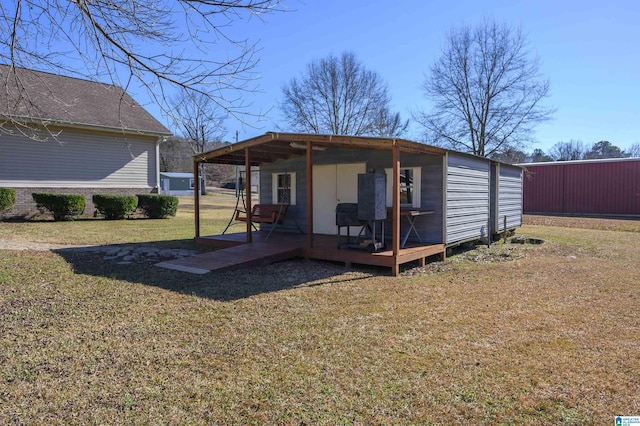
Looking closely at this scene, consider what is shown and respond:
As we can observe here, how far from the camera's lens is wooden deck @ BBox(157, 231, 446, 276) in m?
6.80

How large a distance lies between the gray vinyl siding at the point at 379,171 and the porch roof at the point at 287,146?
339 mm

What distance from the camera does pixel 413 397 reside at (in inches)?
108

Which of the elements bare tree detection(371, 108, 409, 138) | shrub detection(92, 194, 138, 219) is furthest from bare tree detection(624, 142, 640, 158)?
shrub detection(92, 194, 138, 219)

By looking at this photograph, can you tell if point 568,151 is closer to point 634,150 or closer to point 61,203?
point 634,150

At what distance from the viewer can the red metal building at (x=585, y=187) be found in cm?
1972

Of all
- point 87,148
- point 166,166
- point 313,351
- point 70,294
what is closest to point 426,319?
point 313,351

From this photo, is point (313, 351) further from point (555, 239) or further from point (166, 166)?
point (166, 166)

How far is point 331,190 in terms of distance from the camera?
9.78 m

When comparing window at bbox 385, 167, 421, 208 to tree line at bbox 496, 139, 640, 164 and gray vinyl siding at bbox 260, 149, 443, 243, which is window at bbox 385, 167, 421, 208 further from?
tree line at bbox 496, 139, 640, 164

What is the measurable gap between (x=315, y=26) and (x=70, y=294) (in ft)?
14.1

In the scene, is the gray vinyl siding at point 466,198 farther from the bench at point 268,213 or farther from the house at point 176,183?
the house at point 176,183

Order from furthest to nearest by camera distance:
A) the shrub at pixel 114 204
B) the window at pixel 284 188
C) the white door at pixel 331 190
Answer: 1. the shrub at pixel 114 204
2. the window at pixel 284 188
3. the white door at pixel 331 190

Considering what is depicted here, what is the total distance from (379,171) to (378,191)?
2.20 meters

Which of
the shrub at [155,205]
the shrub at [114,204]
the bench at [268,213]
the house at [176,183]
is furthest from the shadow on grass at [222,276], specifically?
the house at [176,183]
